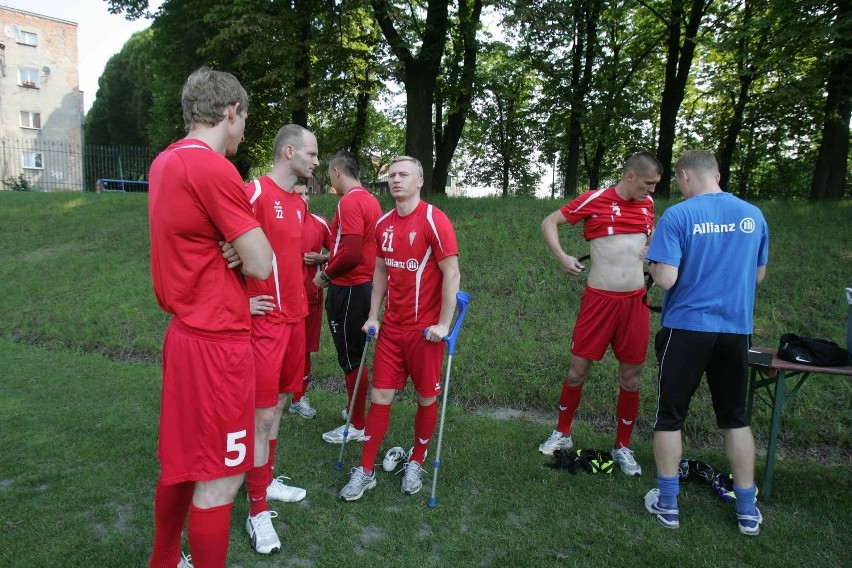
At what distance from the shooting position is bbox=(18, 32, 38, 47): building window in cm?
3275

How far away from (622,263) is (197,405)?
135 inches

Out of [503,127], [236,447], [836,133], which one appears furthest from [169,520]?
[503,127]

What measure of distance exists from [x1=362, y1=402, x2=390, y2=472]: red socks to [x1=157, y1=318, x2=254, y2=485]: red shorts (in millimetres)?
1696

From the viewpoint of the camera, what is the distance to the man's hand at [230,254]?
211 centimetres

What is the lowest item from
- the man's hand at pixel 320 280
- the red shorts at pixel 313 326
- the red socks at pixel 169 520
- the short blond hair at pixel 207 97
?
the red socks at pixel 169 520

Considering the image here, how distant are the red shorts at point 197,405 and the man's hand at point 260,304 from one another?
0.85 m

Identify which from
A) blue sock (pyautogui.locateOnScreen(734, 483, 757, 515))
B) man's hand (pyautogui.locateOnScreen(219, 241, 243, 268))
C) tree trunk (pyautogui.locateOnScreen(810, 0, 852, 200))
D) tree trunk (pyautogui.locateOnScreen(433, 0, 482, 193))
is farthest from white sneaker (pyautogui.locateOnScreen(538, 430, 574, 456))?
tree trunk (pyautogui.locateOnScreen(433, 0, 482, 193))

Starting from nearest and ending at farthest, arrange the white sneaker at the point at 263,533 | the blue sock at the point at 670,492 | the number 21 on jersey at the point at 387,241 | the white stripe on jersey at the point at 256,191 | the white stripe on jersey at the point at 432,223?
the white sneaker at the point at 263,533
the white stripe on jersey at the point at 256,191
the blue sock at the point at 670,492
the white stripe on jersey at the point at 432,223
the number 21 on jersey at the point at 387,241

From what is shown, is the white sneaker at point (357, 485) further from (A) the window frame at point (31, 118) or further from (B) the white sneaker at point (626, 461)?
(A) the window frame at point (31, 118)

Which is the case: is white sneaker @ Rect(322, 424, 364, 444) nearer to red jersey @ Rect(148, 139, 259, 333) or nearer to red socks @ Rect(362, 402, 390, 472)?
red socks @ Rect(362, 402, 390, 472)

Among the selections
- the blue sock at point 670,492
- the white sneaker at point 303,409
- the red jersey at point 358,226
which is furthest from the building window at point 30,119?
the blue sock at point 670,492

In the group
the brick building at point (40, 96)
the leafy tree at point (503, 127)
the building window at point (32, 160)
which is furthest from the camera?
the brick building at point (40, 96)

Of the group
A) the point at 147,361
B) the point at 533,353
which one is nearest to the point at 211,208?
the point at 533,353

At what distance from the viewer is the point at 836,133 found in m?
10.8
